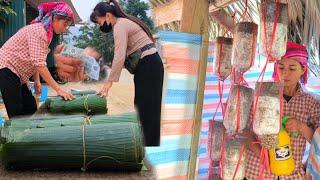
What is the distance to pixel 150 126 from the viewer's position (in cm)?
330

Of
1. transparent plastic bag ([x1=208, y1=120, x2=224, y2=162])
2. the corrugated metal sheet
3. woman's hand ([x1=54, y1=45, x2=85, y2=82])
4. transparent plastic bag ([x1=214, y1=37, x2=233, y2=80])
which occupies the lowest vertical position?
transparent plastic bag ([x1=208, y1=120, x2=224, y2=162])

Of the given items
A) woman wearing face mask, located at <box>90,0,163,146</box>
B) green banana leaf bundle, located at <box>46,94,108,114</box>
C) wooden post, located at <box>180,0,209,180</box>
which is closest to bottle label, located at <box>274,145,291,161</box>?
wooden post, located at <box>180,0,209,180</box>

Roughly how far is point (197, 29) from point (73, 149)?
80cm

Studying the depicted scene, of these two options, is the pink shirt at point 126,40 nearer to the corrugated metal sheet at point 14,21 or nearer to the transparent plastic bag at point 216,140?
the transparent plastic bag at point 216,140

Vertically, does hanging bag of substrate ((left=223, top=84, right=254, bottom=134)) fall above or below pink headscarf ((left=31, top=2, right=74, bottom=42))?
below

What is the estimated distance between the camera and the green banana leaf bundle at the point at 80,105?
10.1 feet

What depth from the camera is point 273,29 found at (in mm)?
1595

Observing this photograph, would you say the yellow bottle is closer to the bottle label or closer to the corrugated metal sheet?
the bottle label

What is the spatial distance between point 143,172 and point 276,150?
24.8 inches

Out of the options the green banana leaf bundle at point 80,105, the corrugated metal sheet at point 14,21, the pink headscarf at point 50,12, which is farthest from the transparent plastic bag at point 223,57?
the corrugated metal sheet at point 14,21

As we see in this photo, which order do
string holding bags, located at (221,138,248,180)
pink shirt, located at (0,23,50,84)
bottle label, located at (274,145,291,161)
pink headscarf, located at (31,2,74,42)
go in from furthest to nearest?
pink headscarf, located at (31,2,74,42)
pink shirt, located at (0,23,50,84)
bottle label, located at (274,145,291,161)
string holding bags, located at (221,138,248,180)

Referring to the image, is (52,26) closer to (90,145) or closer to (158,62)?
(158,62)

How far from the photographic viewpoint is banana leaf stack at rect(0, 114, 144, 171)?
166 centimetres

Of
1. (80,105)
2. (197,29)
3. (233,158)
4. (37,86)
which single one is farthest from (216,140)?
(37,86)
